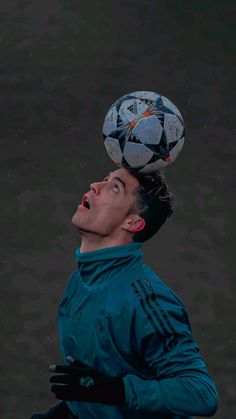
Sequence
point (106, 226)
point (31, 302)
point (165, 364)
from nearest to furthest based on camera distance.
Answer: point (165, 364) < point (106, 226) < point (31, 302)

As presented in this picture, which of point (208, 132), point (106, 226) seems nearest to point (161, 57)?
point (208, 132)

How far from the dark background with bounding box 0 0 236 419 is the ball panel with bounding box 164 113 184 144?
2838 millimetres

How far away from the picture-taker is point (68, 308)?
3969 millimetres

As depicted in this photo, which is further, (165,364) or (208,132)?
(208,132)

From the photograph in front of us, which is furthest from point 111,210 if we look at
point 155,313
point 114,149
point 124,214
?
point 155,313

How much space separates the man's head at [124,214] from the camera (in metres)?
3.88

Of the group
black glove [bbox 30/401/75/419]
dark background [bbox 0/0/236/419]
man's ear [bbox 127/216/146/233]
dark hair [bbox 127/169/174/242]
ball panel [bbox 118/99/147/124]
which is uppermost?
ball panel [bbox 118/99/147/124]

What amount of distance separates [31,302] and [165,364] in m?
3.14

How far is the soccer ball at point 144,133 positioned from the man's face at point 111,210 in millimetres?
60

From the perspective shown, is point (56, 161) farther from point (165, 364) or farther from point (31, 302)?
point (165, 364)

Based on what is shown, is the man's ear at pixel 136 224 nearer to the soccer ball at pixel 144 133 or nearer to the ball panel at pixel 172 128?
the soccer ball at pixel 144 133

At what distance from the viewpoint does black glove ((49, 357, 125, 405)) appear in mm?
3559

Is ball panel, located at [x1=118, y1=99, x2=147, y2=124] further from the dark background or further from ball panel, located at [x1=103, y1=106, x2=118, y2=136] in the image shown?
the dark background

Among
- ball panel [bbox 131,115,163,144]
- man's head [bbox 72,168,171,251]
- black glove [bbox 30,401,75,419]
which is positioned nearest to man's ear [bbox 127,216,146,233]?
man's head [bbox 72,168,171,251]
